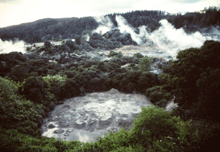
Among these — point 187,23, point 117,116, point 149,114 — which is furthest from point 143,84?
point 187,23

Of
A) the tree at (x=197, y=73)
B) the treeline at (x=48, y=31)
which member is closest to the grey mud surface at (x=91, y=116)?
the tree at (x=197, y=73)

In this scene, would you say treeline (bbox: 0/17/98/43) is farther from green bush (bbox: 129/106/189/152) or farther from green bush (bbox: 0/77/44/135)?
green bush (bbox: 129/106/189/152)

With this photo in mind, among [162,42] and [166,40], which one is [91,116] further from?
[166,40]

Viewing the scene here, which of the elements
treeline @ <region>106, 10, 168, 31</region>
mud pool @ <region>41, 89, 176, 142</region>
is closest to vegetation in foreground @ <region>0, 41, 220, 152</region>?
mud pool @ <region>41, 89, 176, 142</region>

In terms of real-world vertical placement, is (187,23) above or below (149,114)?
above

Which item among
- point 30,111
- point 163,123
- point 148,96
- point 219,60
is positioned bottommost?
point 148,96

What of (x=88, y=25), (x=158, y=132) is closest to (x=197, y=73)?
(x=158, y=132)

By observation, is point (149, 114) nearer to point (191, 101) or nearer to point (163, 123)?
point (163, 123)

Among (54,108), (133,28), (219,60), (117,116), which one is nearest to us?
(219,60)

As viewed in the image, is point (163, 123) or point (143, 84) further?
point (143, 84)
